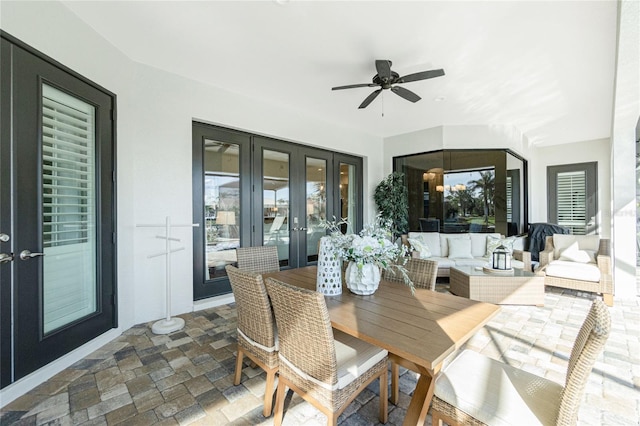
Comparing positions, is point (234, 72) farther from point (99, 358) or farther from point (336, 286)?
point (99, 358)

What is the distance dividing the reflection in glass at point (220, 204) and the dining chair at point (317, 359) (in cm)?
258

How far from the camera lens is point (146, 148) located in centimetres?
317

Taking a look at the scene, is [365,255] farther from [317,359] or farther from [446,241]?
[446,241]

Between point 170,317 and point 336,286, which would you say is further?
point 170,317

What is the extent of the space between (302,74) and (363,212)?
3.35 meters

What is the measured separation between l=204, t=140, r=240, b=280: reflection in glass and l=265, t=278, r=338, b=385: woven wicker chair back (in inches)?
104

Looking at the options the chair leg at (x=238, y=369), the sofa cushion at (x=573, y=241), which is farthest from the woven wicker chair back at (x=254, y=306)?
the sofa cushion at (x=573, y=241)

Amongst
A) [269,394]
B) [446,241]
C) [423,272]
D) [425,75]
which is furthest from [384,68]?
[446,241]

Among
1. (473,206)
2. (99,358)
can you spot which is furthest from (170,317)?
(473,206)

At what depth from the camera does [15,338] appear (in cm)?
196

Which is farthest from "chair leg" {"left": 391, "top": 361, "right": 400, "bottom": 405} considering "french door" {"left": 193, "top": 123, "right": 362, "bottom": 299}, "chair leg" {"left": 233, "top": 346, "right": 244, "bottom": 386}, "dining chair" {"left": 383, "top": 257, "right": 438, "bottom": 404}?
"french door" {"left": 193, "top": 123, "right": 362, "bottom": 299}

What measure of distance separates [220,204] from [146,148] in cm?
113

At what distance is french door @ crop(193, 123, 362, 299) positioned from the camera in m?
3.78

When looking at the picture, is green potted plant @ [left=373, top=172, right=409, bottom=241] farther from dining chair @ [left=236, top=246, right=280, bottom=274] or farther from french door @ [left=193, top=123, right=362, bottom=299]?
dining chair @ [left=236, top=246, right=280, bottom=274]
